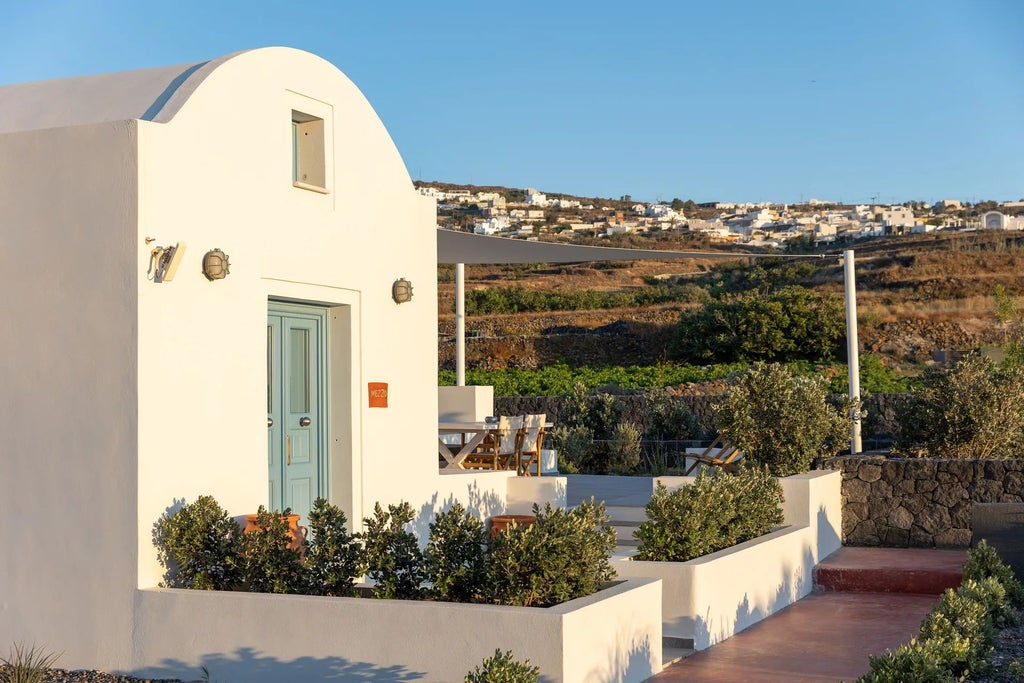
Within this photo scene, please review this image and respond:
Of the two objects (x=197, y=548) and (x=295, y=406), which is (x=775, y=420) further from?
(x=197, y=548)

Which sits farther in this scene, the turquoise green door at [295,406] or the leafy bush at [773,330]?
the leafy bush at [773,330]

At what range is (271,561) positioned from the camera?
617 cm

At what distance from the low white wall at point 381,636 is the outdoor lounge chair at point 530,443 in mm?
6163

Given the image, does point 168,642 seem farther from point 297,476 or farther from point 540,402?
point 540,402

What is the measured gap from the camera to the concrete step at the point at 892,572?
857 cm

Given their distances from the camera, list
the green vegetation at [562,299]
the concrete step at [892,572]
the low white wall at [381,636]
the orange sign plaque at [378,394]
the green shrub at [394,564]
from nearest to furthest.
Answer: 1. the low white wall at [381,636]
2. the green shrub at [394,564]
3. the orange sign plaque at [378,394]
4. the concrete step at [892,572]
5. the green vegetation at [562,299]

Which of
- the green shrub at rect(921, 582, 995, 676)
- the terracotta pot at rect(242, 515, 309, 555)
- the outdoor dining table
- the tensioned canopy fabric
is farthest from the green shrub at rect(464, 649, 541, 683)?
the tensioned canopy fabric

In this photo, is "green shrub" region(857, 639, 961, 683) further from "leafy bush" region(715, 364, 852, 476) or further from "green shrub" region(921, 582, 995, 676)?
"leafy bush" region(715, 364, 852, 476)

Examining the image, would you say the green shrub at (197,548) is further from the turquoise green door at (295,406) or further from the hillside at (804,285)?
the hillside at (804,285)

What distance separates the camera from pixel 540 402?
2231 cm

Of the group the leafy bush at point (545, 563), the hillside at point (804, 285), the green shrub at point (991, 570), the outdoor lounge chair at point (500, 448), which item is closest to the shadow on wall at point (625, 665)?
the leafy bush at point (545, 563)

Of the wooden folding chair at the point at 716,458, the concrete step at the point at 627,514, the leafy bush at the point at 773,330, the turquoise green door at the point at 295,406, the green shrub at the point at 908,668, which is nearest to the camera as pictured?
the green shrub at the point at 908,668

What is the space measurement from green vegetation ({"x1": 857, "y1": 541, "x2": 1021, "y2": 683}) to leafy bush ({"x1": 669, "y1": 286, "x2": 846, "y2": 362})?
78.1 feet

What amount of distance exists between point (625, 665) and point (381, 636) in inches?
47.3
